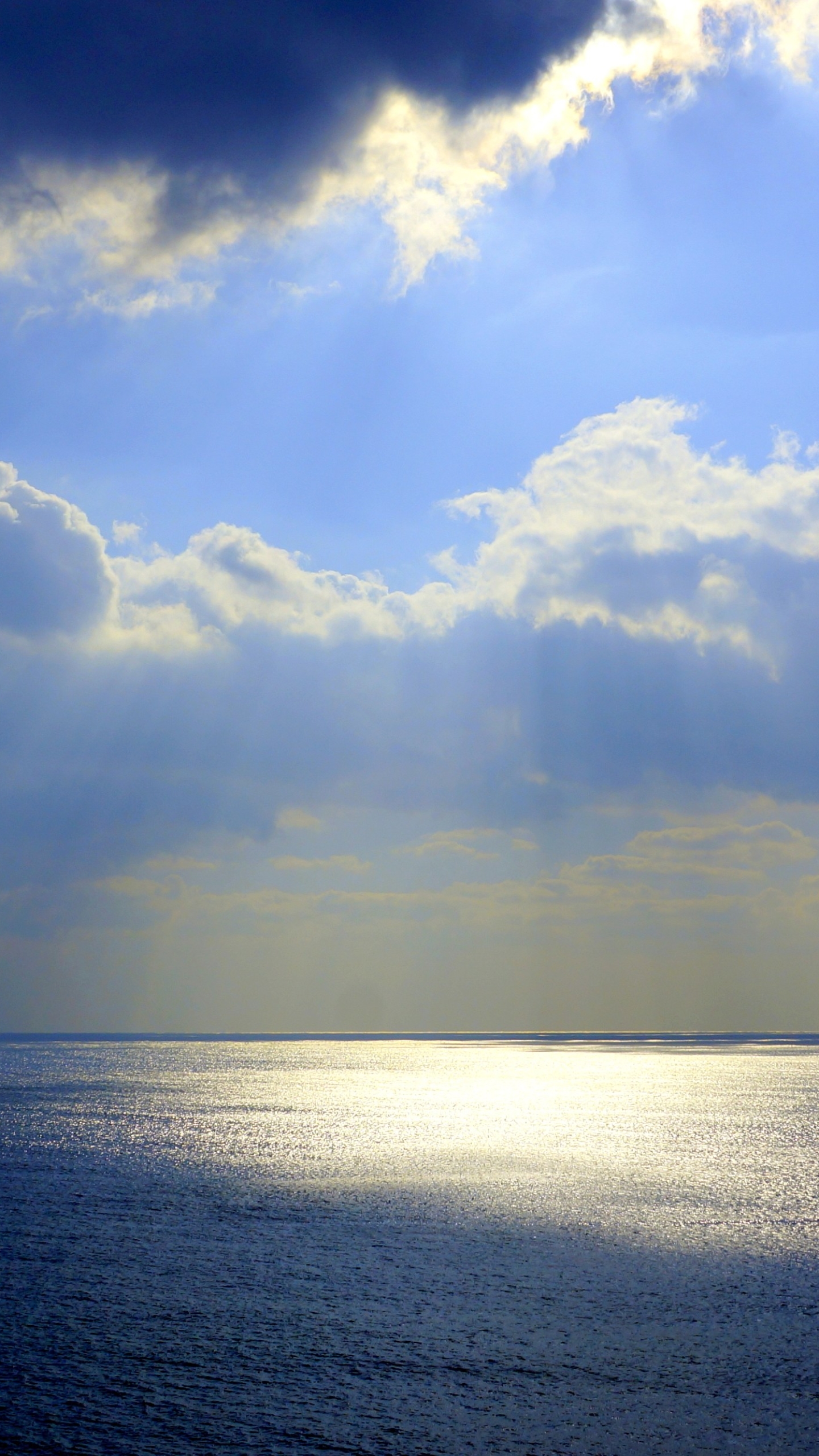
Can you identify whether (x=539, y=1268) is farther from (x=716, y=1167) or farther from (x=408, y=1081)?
(x=408, y=1081)

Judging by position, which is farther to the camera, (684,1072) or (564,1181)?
(684,1072)

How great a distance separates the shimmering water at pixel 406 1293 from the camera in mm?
14086

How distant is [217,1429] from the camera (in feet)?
45.0

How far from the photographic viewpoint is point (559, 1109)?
7131 cm

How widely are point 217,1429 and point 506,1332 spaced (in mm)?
6299

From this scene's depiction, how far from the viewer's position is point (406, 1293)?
68.9 ft

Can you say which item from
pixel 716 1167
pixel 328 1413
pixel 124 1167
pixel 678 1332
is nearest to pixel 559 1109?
pixel 716 1167

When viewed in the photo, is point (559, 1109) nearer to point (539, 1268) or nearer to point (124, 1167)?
point (124, 1167)

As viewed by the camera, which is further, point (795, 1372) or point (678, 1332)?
point (678, 1332)

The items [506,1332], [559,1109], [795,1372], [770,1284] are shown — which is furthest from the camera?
[559,1109]

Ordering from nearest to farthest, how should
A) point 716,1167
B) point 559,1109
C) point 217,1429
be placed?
point 217,1429, point 716,1167, point 559,1109

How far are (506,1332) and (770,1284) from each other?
7.27m

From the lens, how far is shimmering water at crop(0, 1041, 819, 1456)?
14.1m

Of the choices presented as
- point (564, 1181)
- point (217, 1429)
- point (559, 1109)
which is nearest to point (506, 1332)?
point (217, 1429)
